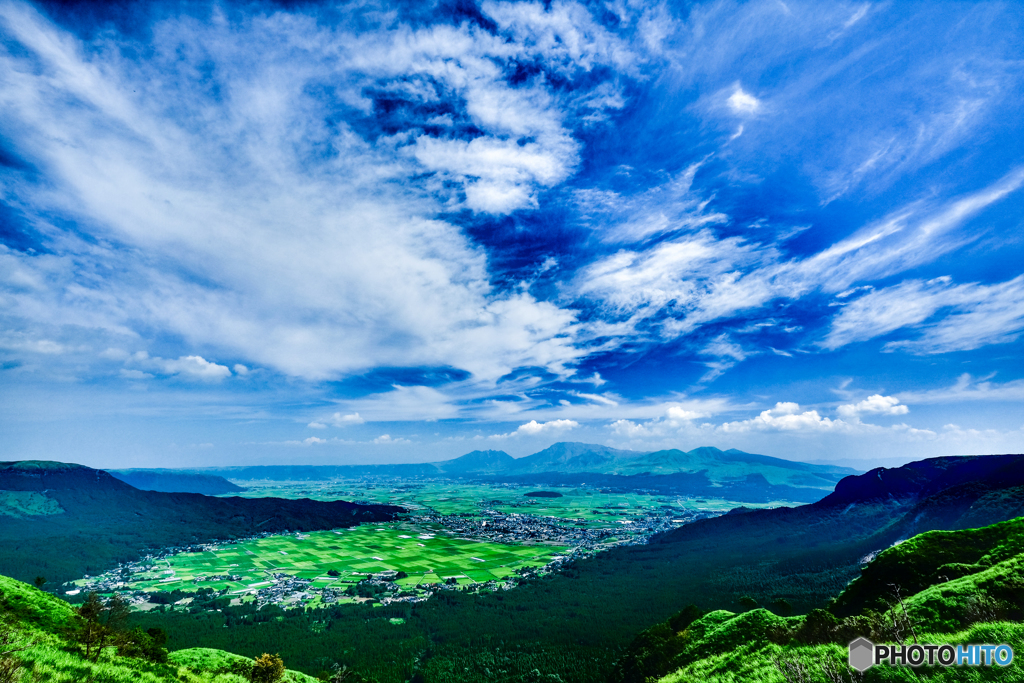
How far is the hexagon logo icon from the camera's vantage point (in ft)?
102

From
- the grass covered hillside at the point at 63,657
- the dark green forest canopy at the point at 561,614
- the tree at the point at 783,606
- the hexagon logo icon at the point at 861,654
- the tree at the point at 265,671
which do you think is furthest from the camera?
the dark green forest canopy at the point at 561,614

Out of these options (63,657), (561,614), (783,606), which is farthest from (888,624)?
(561,614)

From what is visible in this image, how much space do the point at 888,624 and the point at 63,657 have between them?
6927cm

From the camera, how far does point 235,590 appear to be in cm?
18100

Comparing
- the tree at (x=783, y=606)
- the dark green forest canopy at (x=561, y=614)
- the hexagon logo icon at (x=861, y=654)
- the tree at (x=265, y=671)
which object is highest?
the hexagon logo icon at (x=861, y=654)

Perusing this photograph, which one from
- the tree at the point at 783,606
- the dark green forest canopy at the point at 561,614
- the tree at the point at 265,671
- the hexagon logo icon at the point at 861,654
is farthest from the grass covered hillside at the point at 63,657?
the tree at the point at 783,606

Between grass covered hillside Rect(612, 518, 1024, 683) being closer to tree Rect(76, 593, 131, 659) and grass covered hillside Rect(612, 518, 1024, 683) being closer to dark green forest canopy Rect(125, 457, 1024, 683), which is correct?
dark green forest canopy Rect(125, 457, 1024, 683)

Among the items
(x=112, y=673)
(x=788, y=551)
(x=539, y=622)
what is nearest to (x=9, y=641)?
(x=112, y=673)

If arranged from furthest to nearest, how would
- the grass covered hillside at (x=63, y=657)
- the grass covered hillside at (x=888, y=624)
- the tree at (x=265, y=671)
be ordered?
the tree at (x=265, y=671) → the grass covered hillside at (x=888, y=624) → the grass covered hillside at (x=63, y=657)

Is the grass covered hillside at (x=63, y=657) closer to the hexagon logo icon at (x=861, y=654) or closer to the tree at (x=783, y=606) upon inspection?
the hexagon logo icon at (x=861, y=654)

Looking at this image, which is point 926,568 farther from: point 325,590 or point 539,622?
point 325,590

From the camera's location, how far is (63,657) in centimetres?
2795

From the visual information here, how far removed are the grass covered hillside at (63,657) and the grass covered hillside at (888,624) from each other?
52.5 m

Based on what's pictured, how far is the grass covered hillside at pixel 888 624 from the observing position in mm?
28969
